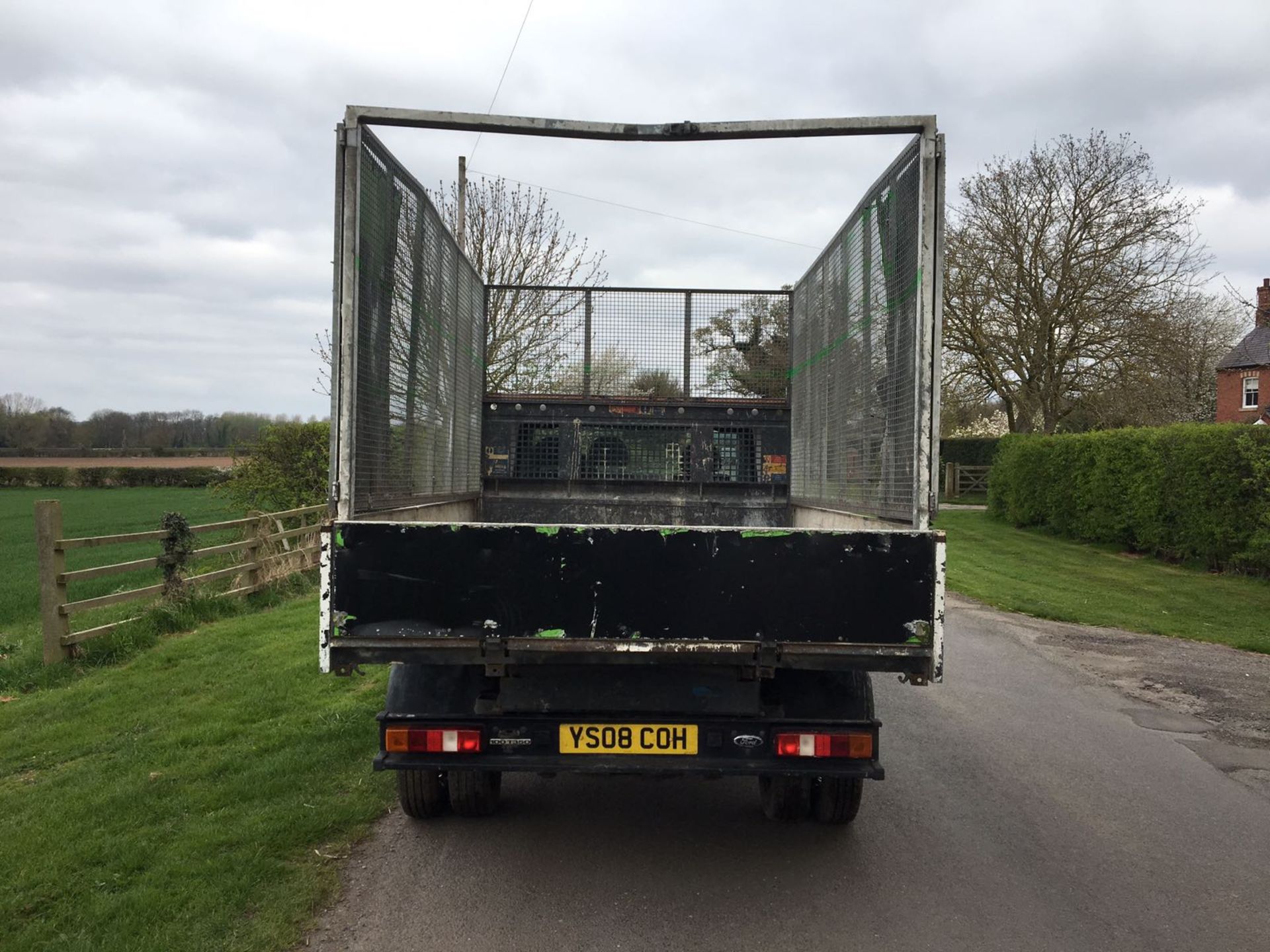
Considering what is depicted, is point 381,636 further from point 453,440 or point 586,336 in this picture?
point 586,336

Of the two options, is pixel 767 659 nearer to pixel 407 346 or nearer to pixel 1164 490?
pixel 407 346

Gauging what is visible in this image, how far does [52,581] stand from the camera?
7.02 meters

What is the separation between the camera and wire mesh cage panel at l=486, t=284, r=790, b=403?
736 cm

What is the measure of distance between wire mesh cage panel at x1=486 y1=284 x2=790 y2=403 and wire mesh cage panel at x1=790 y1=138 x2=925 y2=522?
0.48 metres

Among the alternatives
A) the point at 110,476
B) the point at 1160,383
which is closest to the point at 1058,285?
the point at 1160,383

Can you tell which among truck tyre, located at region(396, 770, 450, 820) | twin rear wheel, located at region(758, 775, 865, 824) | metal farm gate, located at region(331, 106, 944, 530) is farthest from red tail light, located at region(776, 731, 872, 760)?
truck tyre, located at region(396, 770, 450, 820)

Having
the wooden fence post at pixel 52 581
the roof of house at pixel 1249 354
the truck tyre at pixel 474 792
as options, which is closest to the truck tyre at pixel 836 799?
the truck tyre at pixel 474 792

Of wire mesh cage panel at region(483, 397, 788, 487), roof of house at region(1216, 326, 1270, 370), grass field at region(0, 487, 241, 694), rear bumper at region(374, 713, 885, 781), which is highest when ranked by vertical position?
roof of house at region(1216, 326, 1270, 370)

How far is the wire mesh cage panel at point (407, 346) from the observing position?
387 cm

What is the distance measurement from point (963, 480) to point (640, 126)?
111ft

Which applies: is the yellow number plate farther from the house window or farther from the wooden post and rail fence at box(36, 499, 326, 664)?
the house window

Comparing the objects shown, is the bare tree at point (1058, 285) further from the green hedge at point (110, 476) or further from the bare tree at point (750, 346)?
the green hedge at point (110, 476)

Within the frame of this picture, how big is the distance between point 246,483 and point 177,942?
512 inches

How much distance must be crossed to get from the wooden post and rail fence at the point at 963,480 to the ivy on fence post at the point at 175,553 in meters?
29.5
